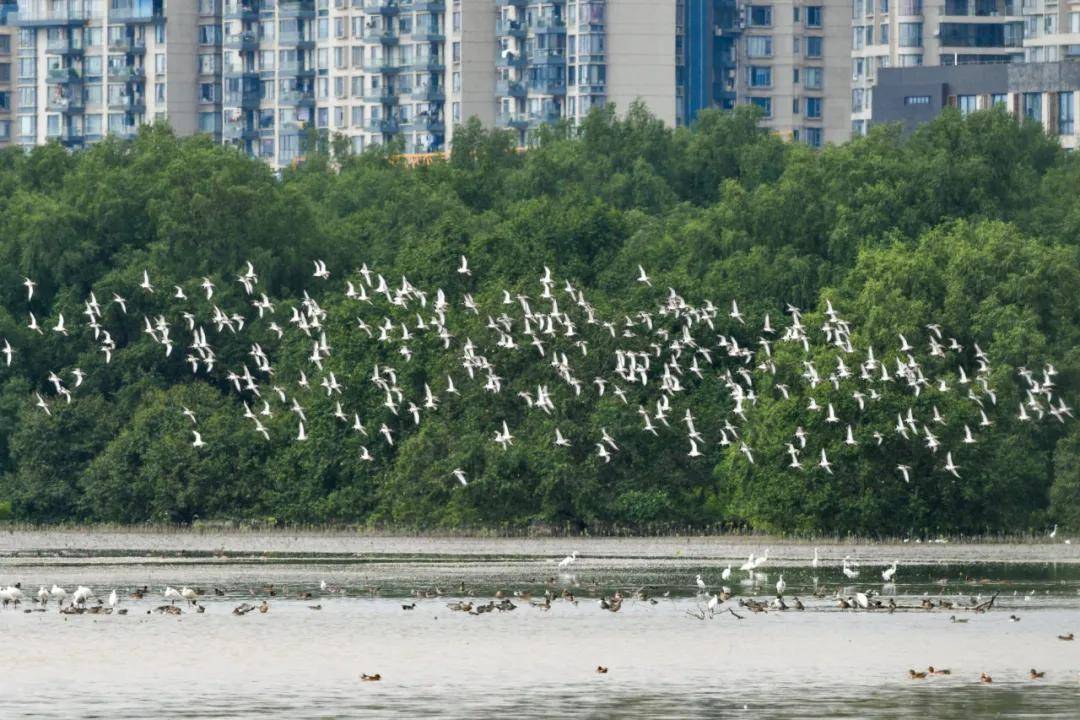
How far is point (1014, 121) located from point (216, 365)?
34865mm

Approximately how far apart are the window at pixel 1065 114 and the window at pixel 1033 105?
3.40 ft

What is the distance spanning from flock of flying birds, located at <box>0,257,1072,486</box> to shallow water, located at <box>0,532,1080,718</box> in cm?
802

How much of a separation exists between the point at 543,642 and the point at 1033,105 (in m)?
103

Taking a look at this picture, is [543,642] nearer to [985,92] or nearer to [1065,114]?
[1065,114]

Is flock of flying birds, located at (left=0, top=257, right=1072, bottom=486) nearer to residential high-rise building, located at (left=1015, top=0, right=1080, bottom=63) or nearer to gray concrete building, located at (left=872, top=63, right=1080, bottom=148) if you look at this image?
gray concrete building, located at (left=872, top=63, right=1080, bottom=148)

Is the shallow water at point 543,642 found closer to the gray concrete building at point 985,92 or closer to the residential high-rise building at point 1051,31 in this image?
the gray concrete building at point 985,92

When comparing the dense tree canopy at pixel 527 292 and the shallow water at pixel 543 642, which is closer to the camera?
the shallow water at pixel 543 642

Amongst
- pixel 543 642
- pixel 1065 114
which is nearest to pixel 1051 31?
pixel 1065 114

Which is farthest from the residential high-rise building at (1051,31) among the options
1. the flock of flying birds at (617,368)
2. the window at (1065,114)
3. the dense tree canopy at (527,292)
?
the flock of flying birds at (617,368)

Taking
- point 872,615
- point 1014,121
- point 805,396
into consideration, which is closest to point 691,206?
point 1014,121

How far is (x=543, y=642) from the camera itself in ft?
217

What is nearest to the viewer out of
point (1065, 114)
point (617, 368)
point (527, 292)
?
point (617, 368)

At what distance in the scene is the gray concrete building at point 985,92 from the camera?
162250 millimetres

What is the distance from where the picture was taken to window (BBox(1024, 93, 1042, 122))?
163 meters
